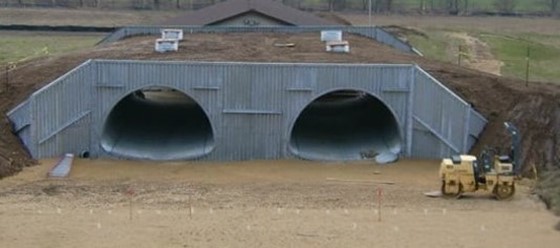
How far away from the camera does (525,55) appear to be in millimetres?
69188

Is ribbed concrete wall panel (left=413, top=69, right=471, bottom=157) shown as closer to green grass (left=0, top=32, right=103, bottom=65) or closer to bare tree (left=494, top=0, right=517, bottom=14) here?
green grass (left=0, top=32, right=103, bottom=65)

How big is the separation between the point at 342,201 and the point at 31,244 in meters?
10.8

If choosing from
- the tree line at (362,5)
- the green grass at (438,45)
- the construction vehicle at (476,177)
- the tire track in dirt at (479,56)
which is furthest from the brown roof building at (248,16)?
the tree line at (362,5)

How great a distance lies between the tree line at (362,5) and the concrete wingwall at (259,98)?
2759 inches

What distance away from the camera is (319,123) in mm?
48594

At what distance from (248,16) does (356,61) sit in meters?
20.4

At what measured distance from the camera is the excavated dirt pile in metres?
37.7

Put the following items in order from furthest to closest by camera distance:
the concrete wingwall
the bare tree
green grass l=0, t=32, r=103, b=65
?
the bare tree < green grass l=0, t=32, r=103, b=65 < the concrete wingwall

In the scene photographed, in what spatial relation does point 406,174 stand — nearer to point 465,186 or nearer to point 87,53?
point 465,186

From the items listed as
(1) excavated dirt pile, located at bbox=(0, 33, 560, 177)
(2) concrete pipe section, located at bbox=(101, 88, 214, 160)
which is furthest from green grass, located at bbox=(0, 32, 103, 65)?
(2) concrete pipe section, located at bbox=(101, 88, 214, 160)

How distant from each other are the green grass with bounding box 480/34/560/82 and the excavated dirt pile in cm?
1117

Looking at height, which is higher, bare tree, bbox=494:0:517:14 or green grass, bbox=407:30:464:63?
bare tree, bbox=494:0:517:14

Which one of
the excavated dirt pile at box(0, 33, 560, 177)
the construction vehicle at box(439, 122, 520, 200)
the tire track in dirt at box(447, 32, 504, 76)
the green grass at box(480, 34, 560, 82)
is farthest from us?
the tire track in dirt at box(447, 32, 504, 76)

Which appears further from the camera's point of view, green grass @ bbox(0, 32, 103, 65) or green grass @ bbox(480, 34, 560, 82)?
green grass @ bbox(0, 32, 103, 65)
